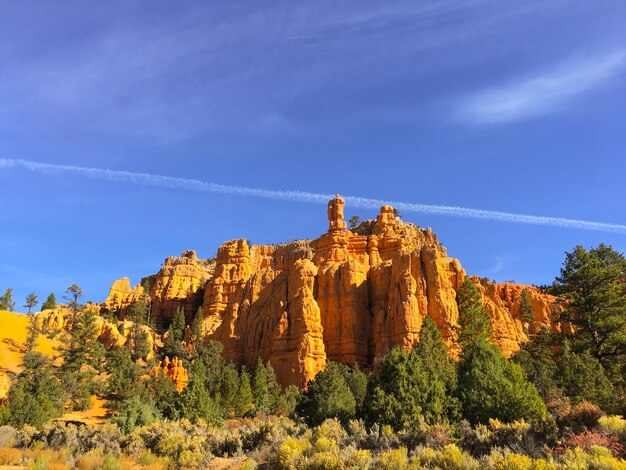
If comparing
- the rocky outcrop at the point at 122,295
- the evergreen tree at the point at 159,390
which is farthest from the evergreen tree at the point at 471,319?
the rocky outcrop at the point at 122,295

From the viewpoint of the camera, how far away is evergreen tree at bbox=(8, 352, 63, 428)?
1641 inches

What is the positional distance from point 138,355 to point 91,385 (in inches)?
429

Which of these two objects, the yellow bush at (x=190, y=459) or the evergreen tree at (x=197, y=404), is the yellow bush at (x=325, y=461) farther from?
the evergreen tree at (x=197, y=404)

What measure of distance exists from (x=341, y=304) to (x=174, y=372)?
23.0 m

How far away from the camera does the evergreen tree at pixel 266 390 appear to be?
50.9 meters

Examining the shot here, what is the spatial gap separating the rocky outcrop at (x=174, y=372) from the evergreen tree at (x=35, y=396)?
37.4 ft

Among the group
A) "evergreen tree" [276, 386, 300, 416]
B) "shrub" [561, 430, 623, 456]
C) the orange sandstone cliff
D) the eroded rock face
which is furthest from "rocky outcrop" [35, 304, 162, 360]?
"shrub" [561, 430, 623, 456]

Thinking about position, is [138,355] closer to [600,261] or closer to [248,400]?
[248,400]

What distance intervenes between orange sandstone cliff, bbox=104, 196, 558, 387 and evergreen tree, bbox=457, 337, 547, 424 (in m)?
24.0

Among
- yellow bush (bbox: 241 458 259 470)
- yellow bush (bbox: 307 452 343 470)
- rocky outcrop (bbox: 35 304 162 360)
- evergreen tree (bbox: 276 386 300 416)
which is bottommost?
yellow bush (bbox: 241 458 259 470)

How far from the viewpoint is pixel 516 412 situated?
2753 cm

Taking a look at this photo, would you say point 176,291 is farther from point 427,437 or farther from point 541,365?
point 427,437

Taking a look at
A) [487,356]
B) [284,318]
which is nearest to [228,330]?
[284,318]

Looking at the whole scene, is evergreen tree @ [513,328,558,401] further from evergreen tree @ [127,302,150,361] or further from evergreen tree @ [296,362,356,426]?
evergreen tree @ [127,302,150,361]
